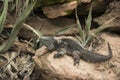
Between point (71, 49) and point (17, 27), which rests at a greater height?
point (17, 27)

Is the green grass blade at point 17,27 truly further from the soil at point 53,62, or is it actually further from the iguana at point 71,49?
A: the iguana at point 71,49

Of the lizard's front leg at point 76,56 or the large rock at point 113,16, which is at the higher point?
the lizard's front leg at point 76,56

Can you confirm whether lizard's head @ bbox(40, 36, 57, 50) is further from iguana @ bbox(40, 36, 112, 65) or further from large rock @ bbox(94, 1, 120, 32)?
large rock @ bbox(94, 1, 120, 32)

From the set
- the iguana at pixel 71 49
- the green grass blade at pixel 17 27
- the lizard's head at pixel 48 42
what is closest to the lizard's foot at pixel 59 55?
the iguana at pixel 71 49

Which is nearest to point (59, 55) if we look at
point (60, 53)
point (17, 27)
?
point (60, 53)

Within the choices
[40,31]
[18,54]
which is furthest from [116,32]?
[18,54]

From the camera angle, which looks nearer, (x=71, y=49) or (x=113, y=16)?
(x=71, y=49)

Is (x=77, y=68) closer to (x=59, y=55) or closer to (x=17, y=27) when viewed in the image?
(x=59, y=55)

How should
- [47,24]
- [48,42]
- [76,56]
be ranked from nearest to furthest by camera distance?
[76,56] < [48,42] < [47,24]

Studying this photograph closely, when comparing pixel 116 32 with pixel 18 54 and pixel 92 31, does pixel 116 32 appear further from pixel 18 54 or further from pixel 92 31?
pixel 18 54
